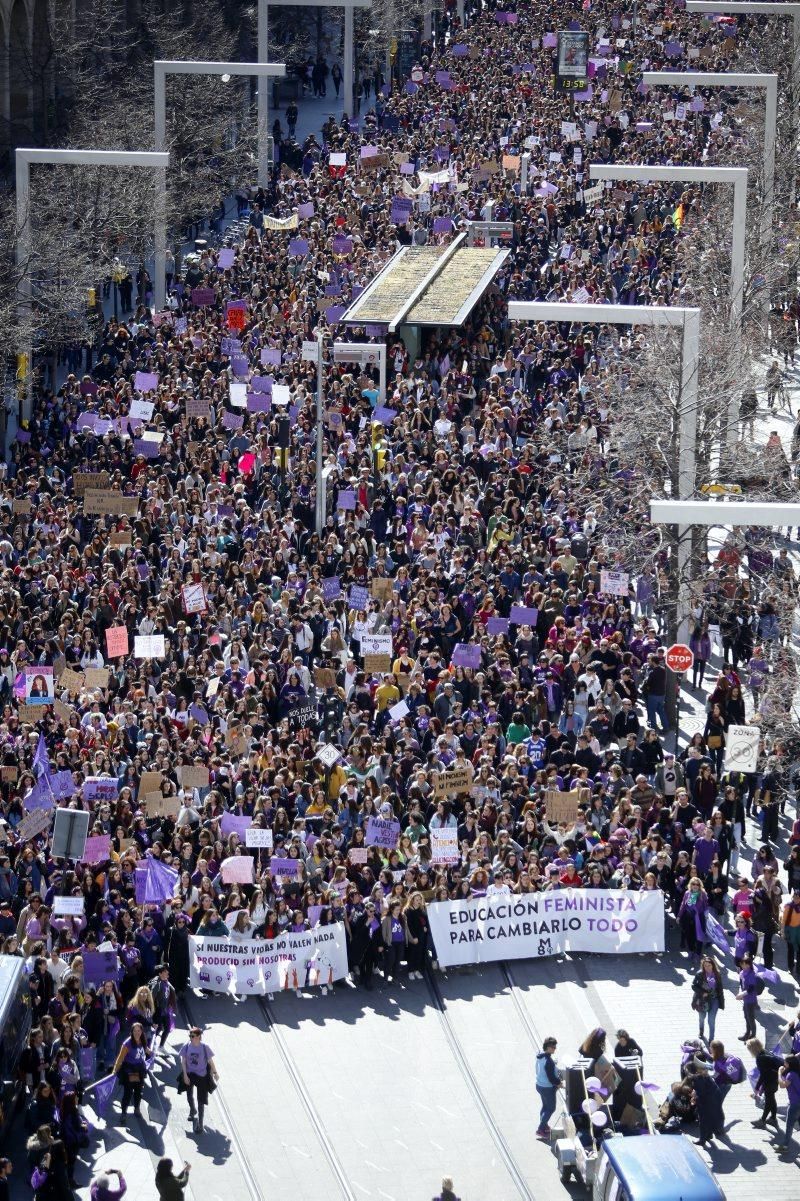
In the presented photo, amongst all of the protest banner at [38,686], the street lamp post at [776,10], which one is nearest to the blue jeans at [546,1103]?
the protest banner at [38,686]

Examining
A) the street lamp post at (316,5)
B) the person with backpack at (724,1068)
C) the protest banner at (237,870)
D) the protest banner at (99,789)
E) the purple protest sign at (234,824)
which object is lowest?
the person with backpack at (724,1068)

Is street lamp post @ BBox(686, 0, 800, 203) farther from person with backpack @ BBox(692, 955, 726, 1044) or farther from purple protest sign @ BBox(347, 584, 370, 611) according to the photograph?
person with backpack @ BBox(692, 955, 726, 1044)

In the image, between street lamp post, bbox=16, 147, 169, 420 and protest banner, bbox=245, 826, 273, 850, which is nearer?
protest banner, bbox=245, 826, 273, 850

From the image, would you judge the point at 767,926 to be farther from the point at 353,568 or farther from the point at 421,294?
the point at 421,294

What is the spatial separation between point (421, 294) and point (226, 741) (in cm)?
2009

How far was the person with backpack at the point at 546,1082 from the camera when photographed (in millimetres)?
24766

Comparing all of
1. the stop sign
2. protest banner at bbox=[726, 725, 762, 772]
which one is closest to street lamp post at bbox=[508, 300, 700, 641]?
the stop sign

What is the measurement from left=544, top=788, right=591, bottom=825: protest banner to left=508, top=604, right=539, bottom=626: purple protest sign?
478 cm

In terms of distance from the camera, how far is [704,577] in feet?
117

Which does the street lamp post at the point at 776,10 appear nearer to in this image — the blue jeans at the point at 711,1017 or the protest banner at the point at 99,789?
the protest banner at the point at 99,789

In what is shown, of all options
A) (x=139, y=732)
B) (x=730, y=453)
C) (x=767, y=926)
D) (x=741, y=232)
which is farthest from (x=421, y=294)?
(x=767, y=926)

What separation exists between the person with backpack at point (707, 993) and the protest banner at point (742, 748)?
13.6 ft

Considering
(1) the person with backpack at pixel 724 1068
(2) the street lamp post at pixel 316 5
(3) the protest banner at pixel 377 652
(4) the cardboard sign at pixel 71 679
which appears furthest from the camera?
(2) the street lamp post at pixel 316 5

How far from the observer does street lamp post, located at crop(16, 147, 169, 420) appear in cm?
4569
